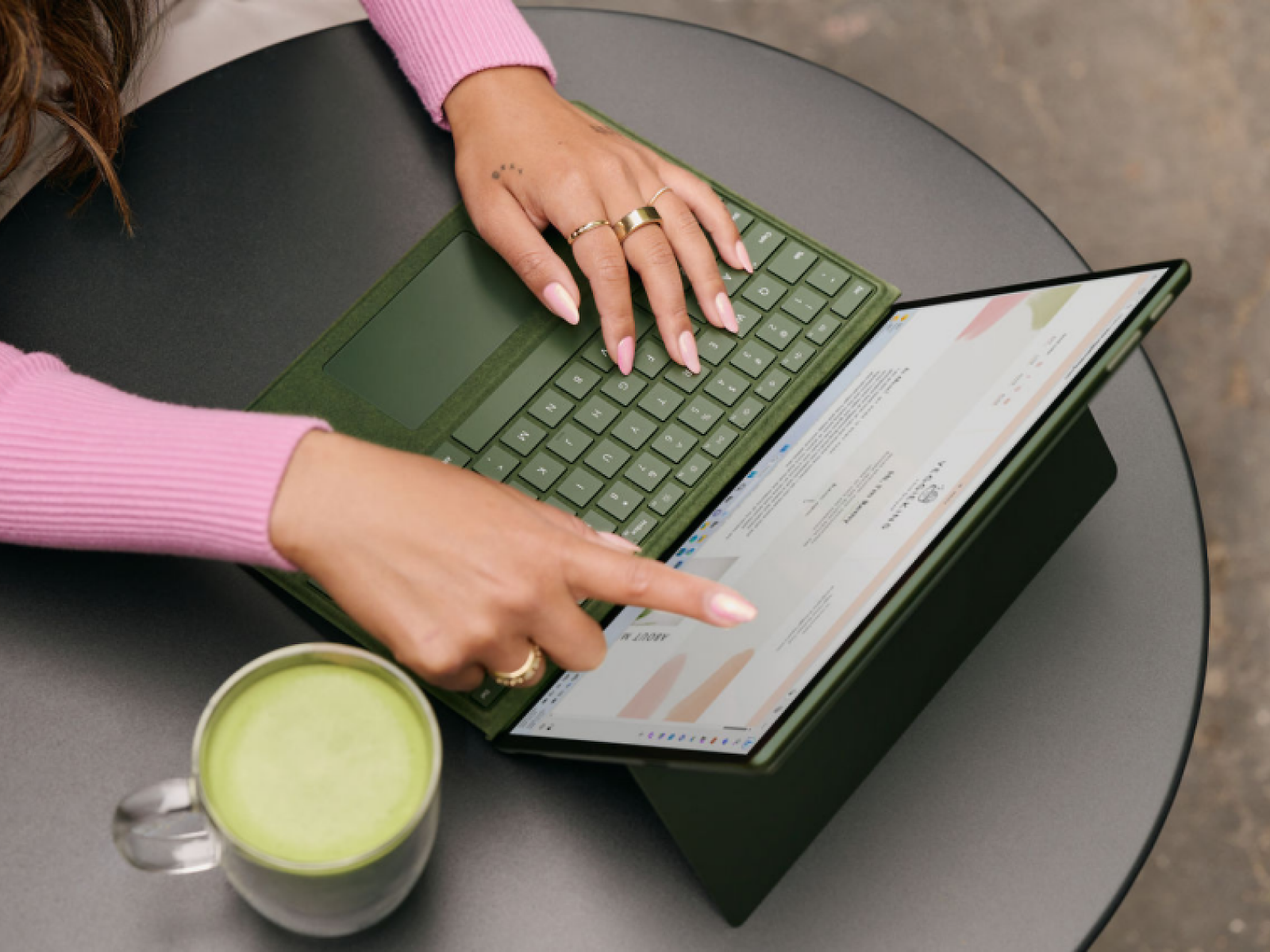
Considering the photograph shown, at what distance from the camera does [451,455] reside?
0.76 metres

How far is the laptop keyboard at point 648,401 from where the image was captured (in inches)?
29.7

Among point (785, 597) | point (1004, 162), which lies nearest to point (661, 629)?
point (785, 597)

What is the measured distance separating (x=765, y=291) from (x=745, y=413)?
0.10 meters

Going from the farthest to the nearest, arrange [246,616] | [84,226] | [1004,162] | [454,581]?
[1004,162] < [84,226] < [246,616] < [454,581]

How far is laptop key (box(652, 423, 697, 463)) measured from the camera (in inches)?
30.0


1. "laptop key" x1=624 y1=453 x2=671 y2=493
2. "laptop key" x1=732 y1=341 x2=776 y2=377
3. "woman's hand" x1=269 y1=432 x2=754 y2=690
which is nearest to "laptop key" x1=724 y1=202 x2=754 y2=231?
"laptop key" x1=732 y1=341 x2=776 y2=377

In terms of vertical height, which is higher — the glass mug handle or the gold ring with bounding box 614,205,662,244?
the gold ring with bounding box 614,205,662,244

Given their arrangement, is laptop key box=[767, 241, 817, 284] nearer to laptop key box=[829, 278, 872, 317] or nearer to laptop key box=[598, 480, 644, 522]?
laptop key box=[829, 278, 872, 317]

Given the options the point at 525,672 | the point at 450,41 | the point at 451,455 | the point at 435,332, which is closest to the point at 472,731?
the point at 525,672

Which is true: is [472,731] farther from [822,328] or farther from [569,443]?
[822,328]

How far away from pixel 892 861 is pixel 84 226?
29.4 inches

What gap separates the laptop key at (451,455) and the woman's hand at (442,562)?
0.09 m

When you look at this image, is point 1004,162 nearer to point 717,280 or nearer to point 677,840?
point 717,280

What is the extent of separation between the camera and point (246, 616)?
0.75m
